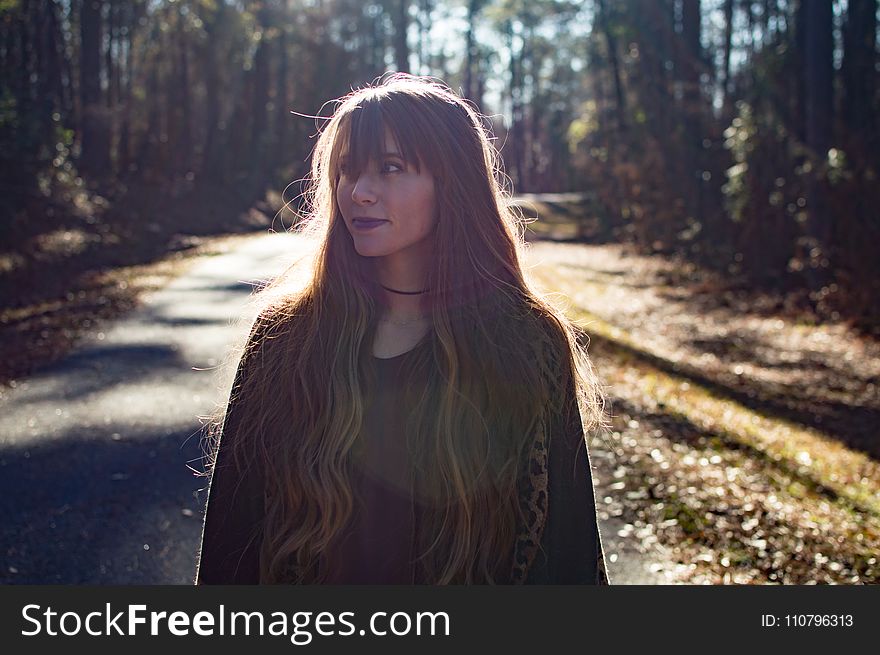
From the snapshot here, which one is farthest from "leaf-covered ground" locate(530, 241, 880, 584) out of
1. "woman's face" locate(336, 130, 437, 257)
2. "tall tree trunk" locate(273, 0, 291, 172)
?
"tall tree trunk" locate(273, 0, 291, 172)

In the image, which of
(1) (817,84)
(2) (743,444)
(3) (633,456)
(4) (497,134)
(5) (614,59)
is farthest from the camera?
(5) (614,59)

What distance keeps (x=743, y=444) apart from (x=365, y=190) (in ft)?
21.2

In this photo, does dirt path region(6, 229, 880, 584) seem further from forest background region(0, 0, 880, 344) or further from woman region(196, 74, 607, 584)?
forest background region(0, 0, 880, 344)

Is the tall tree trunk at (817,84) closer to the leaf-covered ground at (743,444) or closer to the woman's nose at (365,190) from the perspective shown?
the leaf-covered ground at (743,444)

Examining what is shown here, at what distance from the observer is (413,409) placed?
220 cm

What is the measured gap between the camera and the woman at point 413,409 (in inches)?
85.4

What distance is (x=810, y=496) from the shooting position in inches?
265

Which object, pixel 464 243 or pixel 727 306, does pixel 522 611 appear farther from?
pixel 727 306

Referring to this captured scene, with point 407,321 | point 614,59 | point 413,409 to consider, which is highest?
point 614,59

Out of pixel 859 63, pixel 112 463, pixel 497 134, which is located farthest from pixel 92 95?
pixel 112 463

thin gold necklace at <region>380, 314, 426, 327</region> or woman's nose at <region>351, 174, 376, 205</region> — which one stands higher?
woman's nose at <region>351, 174, 376, 205</region>

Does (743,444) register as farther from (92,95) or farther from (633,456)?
(92,95)

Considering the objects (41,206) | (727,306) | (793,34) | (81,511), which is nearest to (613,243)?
(793,34)

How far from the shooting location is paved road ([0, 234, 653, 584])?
4832mm
